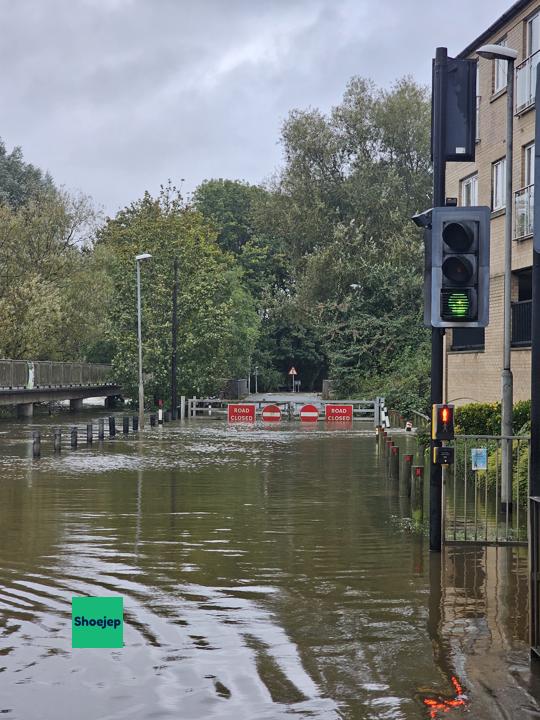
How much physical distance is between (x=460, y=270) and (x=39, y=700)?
6.31 m

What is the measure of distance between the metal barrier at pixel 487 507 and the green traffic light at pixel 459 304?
1766 mm

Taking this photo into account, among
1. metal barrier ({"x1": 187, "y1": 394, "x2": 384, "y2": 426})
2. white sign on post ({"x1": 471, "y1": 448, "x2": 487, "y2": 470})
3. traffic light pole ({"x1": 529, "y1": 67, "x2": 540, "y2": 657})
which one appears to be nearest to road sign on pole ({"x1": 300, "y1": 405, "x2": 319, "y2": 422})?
metal barrier ({"x1": 187, "y1": 394, "x2": 384, "y2": 426})

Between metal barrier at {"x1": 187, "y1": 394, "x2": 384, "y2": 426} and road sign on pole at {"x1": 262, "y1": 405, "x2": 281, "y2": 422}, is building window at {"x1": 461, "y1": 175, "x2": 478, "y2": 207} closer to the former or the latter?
metal barrier at {"x1": 187, "y1": 394, "x2": 384, "y2": 426}

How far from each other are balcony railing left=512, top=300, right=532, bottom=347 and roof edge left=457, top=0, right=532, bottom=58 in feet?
25.0

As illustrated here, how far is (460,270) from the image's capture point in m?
11.2

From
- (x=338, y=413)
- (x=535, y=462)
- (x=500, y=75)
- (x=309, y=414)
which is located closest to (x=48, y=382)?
(x=309, y=414)

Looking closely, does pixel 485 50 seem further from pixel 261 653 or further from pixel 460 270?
pixel 261 653

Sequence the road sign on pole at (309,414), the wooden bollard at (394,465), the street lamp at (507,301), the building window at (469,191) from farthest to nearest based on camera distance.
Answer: the road sign on pole at (309,414), the building window at (469,191), the wooden bollard at (394,465), the street lamp at (507,301)

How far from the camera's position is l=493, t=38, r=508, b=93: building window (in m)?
30.3

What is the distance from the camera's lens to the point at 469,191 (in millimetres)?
33594

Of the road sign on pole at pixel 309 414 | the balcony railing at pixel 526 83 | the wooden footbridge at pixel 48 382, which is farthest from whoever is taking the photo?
the road sign on pole at pixel 309 414

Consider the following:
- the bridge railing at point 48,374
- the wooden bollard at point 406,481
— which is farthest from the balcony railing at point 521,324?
the bridge railing at point 48,374

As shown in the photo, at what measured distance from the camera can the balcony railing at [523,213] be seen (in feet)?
90.1

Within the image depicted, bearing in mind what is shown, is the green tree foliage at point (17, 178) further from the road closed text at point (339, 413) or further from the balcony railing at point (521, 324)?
the balcony railing at point (521, 324)
